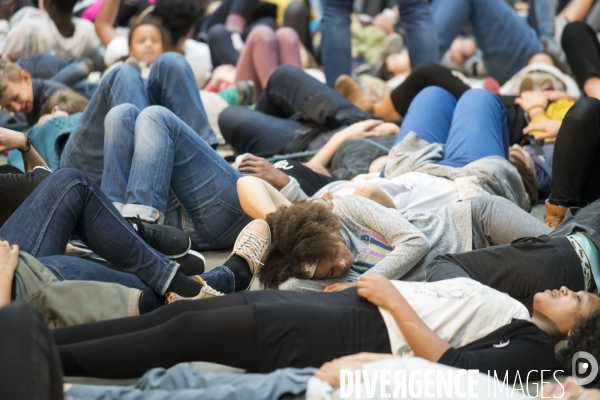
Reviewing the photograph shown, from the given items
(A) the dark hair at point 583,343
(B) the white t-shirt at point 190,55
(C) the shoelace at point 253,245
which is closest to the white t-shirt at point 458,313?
(A) the dark hair at point 583,343

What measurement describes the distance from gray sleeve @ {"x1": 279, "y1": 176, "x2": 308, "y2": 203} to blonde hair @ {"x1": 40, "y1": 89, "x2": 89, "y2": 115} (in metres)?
1.31

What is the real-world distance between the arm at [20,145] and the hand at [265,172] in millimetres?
772

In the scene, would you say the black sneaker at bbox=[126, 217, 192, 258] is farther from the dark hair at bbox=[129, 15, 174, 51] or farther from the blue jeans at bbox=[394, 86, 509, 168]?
the dark hair at bbox=[129, 15, 174, 51]

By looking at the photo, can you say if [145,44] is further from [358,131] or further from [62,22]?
[358,131]

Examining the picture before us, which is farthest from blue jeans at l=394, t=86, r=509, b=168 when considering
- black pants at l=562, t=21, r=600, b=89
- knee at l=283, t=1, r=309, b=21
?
knee at l=283, t=1, r=309, b=21

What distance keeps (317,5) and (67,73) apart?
308 cm

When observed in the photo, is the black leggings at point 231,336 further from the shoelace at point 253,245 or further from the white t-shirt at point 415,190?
the white t-shirt at point 415,190

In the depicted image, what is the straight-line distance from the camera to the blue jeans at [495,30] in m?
5.09

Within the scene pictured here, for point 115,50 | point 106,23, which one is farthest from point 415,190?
point 106,23

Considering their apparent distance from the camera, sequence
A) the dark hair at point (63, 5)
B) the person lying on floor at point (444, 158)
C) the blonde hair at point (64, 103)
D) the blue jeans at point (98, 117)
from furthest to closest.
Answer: the dark hair at point (63, 5) → the blonde hair at point (64, 103) → the blue jeans at point (98, 117) → the person lying on floor at point (444, 158)

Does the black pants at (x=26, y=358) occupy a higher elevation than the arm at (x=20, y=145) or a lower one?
higher

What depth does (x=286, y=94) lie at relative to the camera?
4.11 meters

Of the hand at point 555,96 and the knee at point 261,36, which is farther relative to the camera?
the knee at point 261,36

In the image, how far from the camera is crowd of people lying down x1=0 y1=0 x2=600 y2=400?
182 cm
